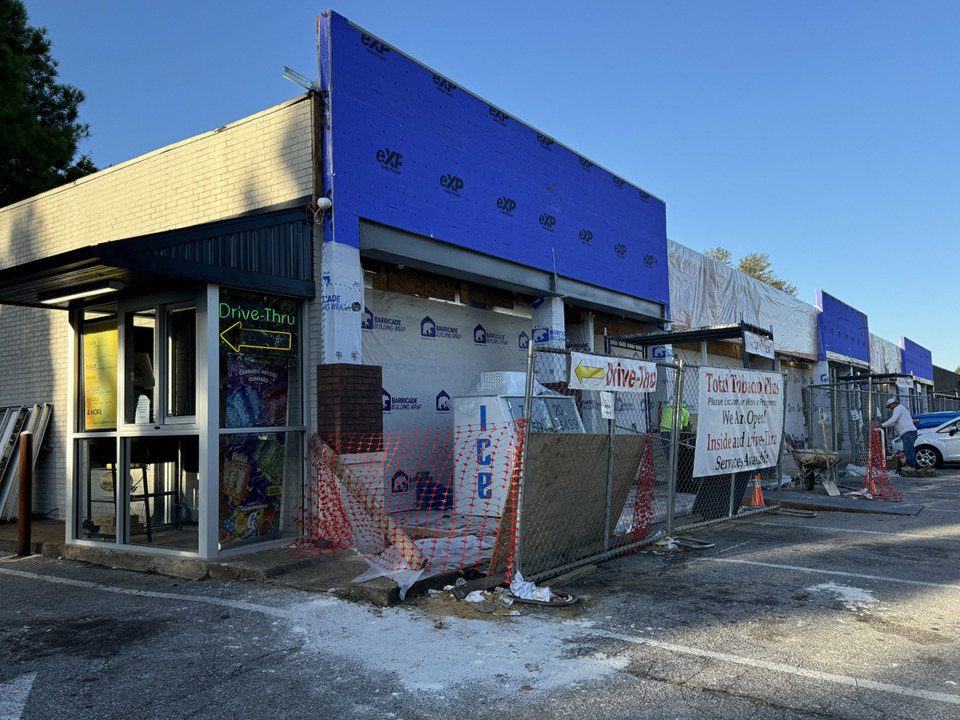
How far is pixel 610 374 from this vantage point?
21.8 feet

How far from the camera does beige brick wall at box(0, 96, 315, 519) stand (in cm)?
876

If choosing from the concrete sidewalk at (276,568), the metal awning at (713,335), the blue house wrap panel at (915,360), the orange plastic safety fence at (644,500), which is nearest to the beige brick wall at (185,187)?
the concrete sidewalk at (276,568)

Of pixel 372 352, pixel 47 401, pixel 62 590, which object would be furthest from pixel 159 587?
pixel 47 401

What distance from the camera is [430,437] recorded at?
11117 mm

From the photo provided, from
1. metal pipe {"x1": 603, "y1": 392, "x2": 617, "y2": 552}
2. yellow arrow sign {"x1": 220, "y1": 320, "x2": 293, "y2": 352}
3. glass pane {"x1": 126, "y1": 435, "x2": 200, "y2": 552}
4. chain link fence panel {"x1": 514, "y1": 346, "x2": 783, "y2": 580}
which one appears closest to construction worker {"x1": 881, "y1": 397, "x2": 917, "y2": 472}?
chain link fence panel {"x1": 514, "y1": 346, "x2": 783, "y2": 580}

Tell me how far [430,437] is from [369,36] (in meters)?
5.91

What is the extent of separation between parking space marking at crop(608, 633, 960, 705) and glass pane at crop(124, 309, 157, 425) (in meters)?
5.84

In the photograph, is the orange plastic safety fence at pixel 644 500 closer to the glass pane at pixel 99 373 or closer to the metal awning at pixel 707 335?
the metal awning at pixel 707 335

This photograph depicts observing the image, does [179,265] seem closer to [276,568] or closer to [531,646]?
[276,568]

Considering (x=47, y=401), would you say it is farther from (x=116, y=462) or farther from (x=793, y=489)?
(x=793, y=489)

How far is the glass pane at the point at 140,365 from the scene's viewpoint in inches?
310

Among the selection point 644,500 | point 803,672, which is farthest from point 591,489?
point 803,672

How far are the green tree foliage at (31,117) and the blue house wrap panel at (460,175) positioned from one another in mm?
16376

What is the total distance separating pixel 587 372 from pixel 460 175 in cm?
535
